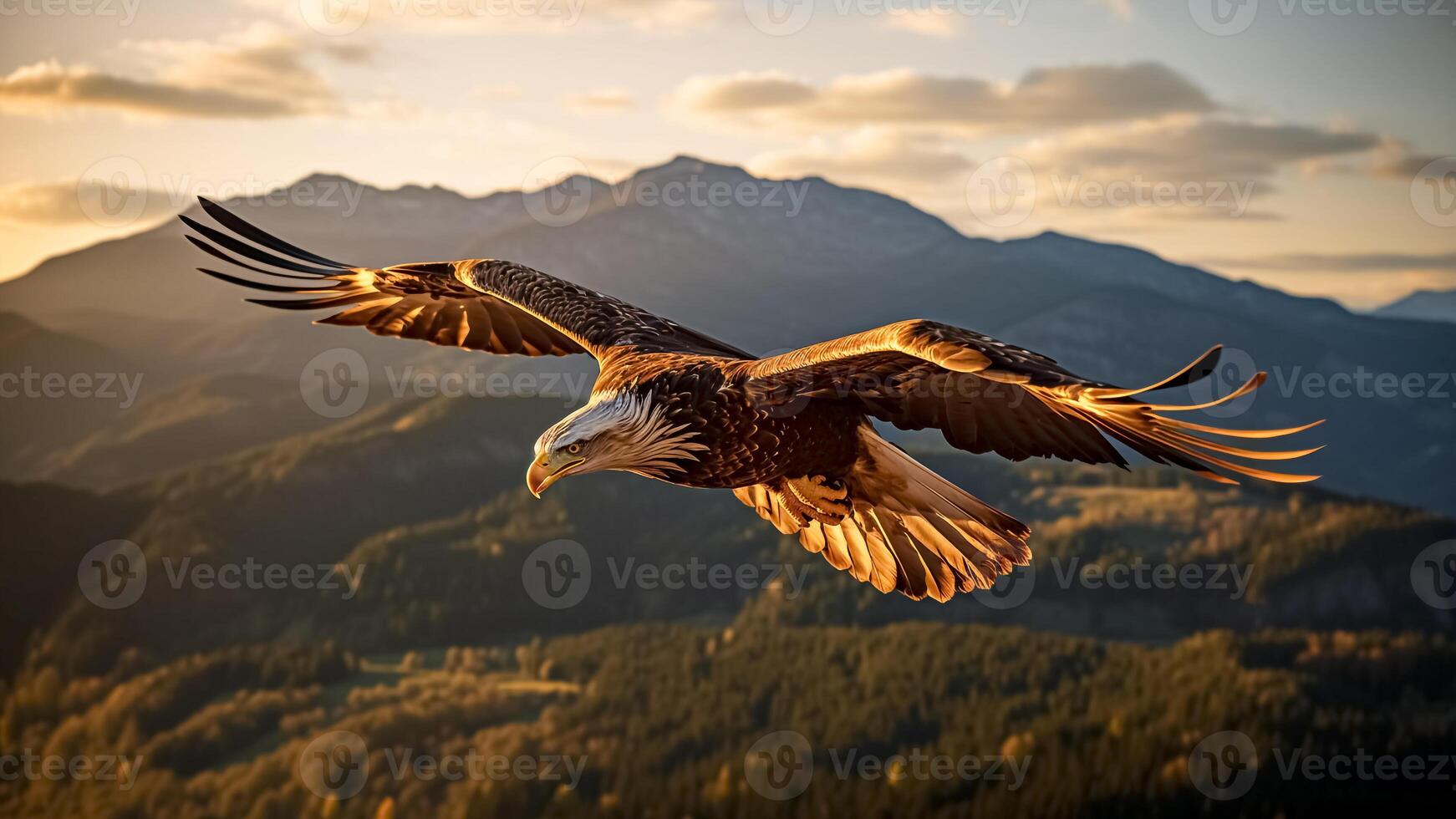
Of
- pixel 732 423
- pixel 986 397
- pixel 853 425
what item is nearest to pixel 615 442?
pixel 732 423

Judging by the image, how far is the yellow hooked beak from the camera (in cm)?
539

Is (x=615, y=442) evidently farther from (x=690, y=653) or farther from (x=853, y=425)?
(x=690, y=653)

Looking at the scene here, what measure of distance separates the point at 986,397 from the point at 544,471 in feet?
7.32

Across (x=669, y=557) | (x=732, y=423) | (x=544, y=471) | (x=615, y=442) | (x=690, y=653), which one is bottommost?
(x=690, y=653)

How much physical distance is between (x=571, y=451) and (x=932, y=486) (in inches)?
95.4

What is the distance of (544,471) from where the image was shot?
539cm

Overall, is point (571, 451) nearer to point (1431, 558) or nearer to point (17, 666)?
point (1431, 558)

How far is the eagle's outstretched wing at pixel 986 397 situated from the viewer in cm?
476

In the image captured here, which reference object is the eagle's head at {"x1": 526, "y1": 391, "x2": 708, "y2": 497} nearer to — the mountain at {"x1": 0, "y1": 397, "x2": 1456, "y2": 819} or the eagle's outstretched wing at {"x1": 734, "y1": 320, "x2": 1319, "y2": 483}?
the eagle's outstretched wing at {"x1": 734, "y1": 320, "x2": 1319, "y2": 483}

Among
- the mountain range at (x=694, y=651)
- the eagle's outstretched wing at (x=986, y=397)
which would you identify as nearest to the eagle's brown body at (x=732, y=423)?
the eagle's outstretched wing at (x=986, y=397)

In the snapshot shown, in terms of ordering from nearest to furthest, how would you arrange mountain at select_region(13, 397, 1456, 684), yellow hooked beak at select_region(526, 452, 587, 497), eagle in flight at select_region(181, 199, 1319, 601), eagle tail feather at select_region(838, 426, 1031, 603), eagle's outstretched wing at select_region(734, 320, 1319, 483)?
eagle's outstretched wing at select_region(734, 320, 1319, 483)
eagle in flight at select_region(181, 199, 1319, 601)
yellow hooked beak at select_region(526, 452, 587, 497)
eagle tail feather at select_region(838, 426, 1031, 603)
mountain at select_region(13, 397, 1456, 684)

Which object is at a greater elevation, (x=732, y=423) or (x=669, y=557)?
(x=732, y=423)

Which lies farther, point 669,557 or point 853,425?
point 669,557

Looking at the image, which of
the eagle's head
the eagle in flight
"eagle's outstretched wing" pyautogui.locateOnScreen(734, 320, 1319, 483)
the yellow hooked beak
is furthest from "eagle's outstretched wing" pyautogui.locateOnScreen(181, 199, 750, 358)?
the yellow hooked beak
